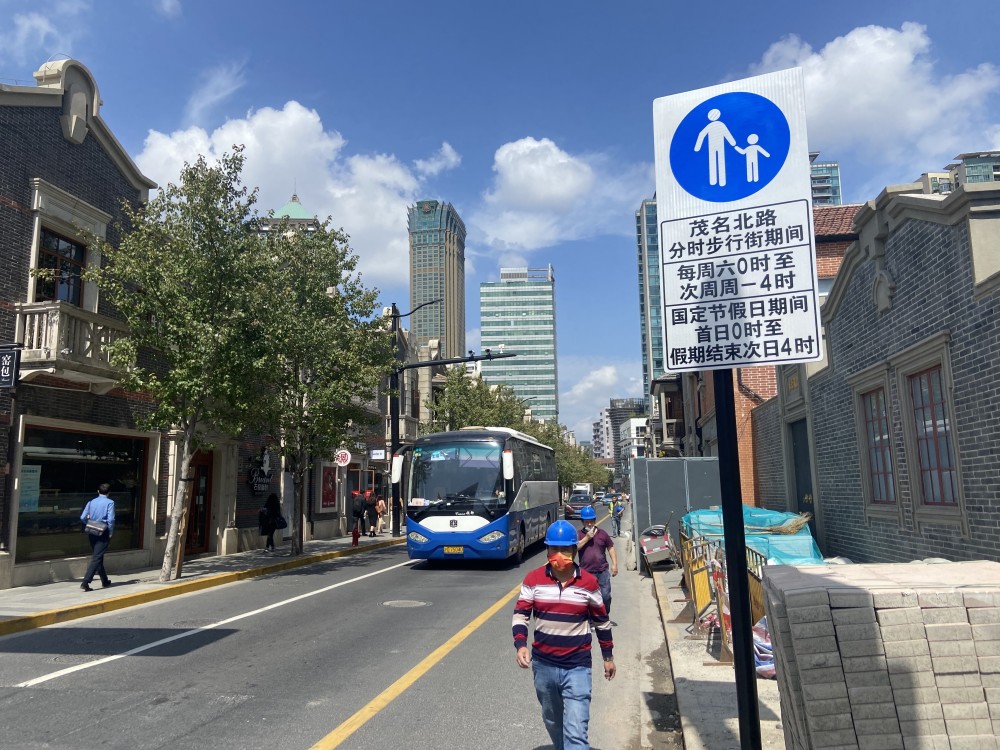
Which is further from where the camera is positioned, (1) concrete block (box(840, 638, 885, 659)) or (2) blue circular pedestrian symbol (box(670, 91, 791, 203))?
(2) blue circular pedestrian symbol (box(670, 91, 791, 203))

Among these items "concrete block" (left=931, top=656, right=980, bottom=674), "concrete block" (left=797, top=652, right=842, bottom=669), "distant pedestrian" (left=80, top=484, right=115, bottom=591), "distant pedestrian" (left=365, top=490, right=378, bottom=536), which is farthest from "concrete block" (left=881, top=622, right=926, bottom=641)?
"distant pedestrian" (left=365, top=490, right=378, bottom=536)

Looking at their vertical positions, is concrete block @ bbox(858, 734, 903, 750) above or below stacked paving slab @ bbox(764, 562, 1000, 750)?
below

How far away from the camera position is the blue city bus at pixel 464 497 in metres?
16.7

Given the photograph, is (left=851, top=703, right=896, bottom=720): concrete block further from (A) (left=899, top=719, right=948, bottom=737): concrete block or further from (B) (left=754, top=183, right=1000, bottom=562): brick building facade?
(B) (left=754, top=183, right=1000, bottom=562): brick building facade

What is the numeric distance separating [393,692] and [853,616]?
15.7 ft

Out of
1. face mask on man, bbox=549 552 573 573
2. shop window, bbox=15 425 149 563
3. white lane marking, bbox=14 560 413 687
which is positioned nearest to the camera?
face mask on man, bbox=549 552 573 573

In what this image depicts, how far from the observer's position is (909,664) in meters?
3.23

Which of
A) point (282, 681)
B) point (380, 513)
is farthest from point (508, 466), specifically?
point (380, 513)

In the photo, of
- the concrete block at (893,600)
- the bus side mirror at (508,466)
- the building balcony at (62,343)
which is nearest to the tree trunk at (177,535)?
the building balcony at (62,343)

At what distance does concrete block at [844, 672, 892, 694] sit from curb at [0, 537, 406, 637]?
10616mm

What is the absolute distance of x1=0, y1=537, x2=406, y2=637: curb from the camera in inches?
404

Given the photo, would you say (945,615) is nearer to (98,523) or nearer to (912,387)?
(912,387)

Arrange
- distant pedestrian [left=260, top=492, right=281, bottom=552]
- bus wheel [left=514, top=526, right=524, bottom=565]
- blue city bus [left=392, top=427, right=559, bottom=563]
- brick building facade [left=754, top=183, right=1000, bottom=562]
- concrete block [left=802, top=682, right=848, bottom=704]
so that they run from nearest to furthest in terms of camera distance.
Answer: concrete block [left=802, top=682, right=848, bottom=704] < brick building facade [left=754, top=183, right=1000, bottom=562] < blue city bus [left=392, top=427, right=559, bottom=563] < bus wheel [left=514, top=526, right=524, bottom=565] < distant pedestrian [left=260, top=492, right=281, bottom=552]

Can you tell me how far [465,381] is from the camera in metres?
45.9
